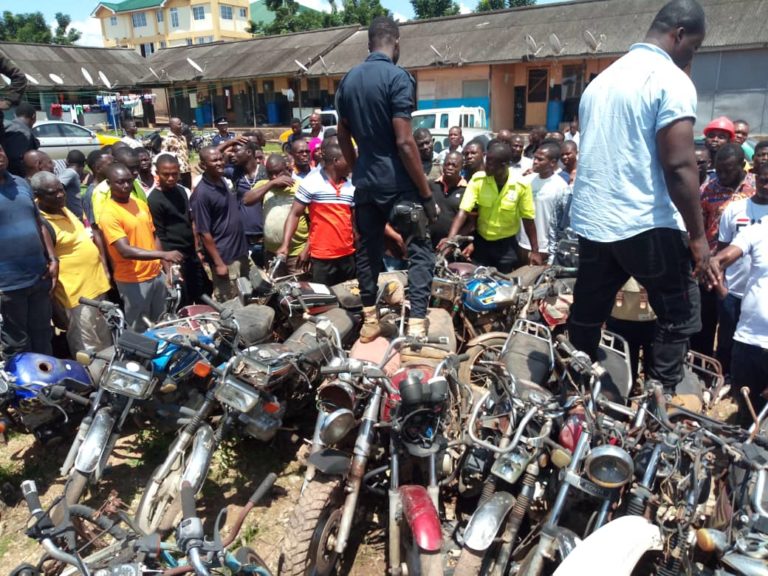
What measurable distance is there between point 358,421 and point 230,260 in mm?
2781

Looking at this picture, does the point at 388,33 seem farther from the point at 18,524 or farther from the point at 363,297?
the point at 18,524

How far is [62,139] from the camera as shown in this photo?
16.8m

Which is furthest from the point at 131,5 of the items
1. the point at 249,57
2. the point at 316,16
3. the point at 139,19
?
the point at 249,57

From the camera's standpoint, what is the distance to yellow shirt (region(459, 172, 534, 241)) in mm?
5348

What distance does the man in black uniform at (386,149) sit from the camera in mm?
3814

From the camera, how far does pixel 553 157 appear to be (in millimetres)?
5699

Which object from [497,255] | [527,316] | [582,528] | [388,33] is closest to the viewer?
[582,528]

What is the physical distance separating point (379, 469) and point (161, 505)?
3.80ft

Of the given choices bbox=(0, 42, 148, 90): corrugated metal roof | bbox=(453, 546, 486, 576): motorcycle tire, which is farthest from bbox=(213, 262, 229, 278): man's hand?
bbox=(0, 42, 148, 90): corrugated metal roof

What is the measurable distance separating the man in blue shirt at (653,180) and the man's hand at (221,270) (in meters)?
3.11

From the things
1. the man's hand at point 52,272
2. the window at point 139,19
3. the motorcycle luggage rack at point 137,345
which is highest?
the window at point 139,19

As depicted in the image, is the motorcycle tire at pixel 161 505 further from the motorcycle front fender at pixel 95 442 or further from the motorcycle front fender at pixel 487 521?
the motorcycle front fender at pixel 487 521

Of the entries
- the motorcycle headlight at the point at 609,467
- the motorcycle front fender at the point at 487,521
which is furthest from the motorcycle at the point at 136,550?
the motorcycle headlight at the point at 609,467

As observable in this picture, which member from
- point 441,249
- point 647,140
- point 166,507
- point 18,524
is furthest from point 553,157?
point 18,524
